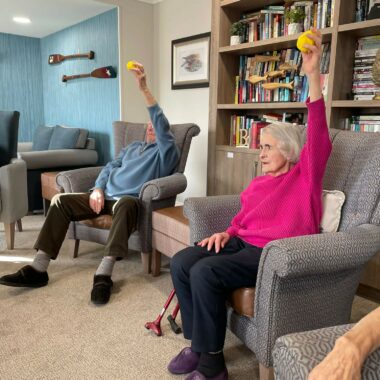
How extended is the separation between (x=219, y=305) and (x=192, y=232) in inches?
18.2

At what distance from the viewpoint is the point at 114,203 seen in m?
2.37

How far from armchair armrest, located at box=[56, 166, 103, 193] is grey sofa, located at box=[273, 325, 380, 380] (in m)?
2.00

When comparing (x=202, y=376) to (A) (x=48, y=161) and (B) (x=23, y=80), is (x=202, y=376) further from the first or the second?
(B) (x=23, y=80)

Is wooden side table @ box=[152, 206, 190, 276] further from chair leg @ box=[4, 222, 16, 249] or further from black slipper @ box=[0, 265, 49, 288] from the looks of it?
chair leg @ box=[4, 222, 16, 249]

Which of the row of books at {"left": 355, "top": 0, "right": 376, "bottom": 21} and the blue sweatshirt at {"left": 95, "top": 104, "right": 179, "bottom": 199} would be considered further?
the blue sweatshirt at {"left": 95, "top": 104, "right": 179, "bottom": 199}

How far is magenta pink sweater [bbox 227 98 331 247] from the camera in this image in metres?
1.41

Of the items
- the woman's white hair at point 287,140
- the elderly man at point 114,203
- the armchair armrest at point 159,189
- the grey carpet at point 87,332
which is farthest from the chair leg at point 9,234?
the woman's white hair at point 287,140

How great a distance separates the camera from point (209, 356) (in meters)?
1.35

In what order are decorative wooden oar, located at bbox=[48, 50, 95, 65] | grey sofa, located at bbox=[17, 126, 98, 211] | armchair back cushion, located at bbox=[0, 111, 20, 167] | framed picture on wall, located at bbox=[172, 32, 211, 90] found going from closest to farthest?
armchair back cushion, located at bbox=[0, 111, 20, 167] < framed picture on wall, located at bbox=[172, 32, 211, 90] < grey sofa, located at bbox=[17, 126, 98, 211] < decorative wooden oar, located at bbox=[48, 50, 95, 65]

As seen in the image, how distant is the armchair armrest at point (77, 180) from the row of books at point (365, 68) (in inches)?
71.8

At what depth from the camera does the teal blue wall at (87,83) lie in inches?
161

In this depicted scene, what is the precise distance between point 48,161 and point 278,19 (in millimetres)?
2434

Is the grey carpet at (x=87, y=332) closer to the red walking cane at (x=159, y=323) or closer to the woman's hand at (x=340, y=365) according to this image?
the red walking cane at (x=159, y=323)

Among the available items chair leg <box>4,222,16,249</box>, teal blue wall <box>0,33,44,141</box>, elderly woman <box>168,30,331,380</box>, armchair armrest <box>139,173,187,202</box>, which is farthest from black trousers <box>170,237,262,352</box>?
teal blue wall <box>0,33,44,141</box>
